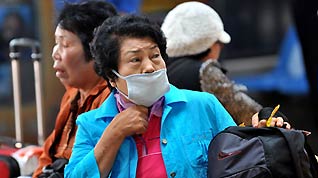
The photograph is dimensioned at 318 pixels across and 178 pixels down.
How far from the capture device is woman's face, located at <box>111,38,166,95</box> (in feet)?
8.41

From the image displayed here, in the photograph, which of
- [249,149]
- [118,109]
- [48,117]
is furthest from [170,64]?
[48,117]

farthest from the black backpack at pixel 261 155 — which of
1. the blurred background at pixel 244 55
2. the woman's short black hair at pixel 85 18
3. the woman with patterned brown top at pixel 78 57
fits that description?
the blurred background at pixel 244 55

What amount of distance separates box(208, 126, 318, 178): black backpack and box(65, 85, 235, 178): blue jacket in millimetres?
94

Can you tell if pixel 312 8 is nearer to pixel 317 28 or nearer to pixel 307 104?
pixel 317 28

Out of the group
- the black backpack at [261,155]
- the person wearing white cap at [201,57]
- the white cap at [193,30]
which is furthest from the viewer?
the white cap at [193,30]

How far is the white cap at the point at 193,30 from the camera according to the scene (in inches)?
142

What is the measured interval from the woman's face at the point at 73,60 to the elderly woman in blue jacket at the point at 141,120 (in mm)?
554

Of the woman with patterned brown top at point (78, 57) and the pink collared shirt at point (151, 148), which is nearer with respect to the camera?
the pink collared shirt at point (151, 148)

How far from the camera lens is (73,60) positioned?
3234mm

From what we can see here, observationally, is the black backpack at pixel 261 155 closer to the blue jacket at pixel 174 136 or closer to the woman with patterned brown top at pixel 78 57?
the blue jacket at pixel 174 136

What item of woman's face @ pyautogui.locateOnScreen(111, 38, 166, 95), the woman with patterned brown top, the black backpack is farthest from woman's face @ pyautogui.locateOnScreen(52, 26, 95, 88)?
the black backpack

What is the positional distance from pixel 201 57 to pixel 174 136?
1.17 meters

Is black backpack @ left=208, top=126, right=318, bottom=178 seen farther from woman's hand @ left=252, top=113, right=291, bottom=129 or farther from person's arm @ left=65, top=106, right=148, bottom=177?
person's arm @ left=65, top=106, right=148, bottom=177

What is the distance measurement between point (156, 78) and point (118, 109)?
0.25 meters
